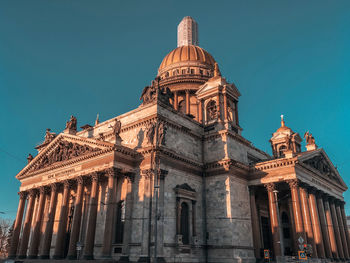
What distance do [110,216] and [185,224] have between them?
316 inches

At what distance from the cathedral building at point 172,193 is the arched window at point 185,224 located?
0.10 metres

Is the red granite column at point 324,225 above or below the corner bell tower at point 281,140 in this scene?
below

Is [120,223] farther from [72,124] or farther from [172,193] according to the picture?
[72,124]

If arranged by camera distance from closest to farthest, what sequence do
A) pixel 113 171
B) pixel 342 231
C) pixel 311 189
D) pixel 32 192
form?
1. pixel 113 171
2. pixel 311 189
3. pixel 32 192
4. pixel 342 231

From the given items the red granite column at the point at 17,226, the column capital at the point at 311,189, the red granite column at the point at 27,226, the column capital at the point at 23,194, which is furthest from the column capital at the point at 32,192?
the column capital at the point at 311,189

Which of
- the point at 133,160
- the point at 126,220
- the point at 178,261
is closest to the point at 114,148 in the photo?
the point at 133,160

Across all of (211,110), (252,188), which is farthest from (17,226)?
(252,188)

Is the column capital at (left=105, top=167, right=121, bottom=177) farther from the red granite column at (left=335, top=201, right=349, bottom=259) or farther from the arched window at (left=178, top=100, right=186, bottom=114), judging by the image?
the red granite column at (left=335, top=201, right=349, bottom=259)

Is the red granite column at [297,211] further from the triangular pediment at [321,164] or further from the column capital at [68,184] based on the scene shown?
the column capital at [68,184]

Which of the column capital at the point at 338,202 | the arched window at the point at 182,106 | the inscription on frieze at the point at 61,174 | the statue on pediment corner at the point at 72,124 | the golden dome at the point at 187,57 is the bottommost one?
the column capital at the point at 338,202

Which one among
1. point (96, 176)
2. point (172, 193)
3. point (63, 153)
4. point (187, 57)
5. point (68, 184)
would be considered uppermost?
point (187, 57)

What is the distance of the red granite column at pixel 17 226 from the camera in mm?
36844

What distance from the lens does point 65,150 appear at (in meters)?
A: 34.8

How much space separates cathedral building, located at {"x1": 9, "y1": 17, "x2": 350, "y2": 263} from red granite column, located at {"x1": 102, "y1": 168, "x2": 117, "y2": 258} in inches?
3.4
